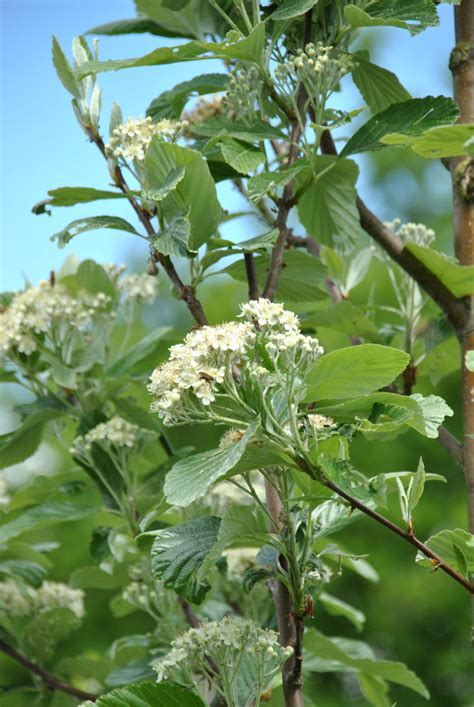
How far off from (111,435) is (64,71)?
1.71ft

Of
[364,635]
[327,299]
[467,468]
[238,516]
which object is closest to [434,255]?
[327,299]

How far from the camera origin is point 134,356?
159cm

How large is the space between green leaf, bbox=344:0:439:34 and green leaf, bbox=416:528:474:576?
57 cm

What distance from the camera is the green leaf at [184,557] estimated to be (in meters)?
1.02

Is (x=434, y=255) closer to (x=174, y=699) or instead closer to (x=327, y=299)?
(x=327, y=299)

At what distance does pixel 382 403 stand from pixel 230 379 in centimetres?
16

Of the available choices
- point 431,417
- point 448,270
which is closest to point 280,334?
point 431,417

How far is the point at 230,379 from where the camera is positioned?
37.0 inches

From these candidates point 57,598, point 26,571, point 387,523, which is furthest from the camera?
point 57,598

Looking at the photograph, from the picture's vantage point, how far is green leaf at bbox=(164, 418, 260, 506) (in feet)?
2.92

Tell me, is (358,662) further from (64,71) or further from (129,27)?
(129,27)

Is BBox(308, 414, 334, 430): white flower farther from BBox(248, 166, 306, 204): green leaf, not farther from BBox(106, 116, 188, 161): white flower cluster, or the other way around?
BBox(106, 116, 188, 161): white flower cluster

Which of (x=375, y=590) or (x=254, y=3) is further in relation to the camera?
(x=375, y=590)

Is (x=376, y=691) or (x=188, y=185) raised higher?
(x=188, y=185)
